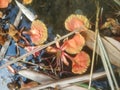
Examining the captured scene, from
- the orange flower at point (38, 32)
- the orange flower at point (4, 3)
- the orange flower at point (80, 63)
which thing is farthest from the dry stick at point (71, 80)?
the orange flower at point (4, 3)

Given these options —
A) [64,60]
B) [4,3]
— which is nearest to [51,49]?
[64,60]

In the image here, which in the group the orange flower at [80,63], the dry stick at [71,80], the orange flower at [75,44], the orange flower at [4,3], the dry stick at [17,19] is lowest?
the dry stick at [71,80]

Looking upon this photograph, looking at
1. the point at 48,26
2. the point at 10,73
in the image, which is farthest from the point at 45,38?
the point at 10,73

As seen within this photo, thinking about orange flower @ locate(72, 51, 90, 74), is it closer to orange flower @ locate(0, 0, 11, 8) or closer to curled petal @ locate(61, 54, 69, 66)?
curled petal @ locate(61, 54, 69, 66)

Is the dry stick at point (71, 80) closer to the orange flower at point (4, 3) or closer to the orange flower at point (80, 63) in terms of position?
the orange flower at point (80, 63)

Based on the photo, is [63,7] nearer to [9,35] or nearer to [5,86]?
[9,35]
